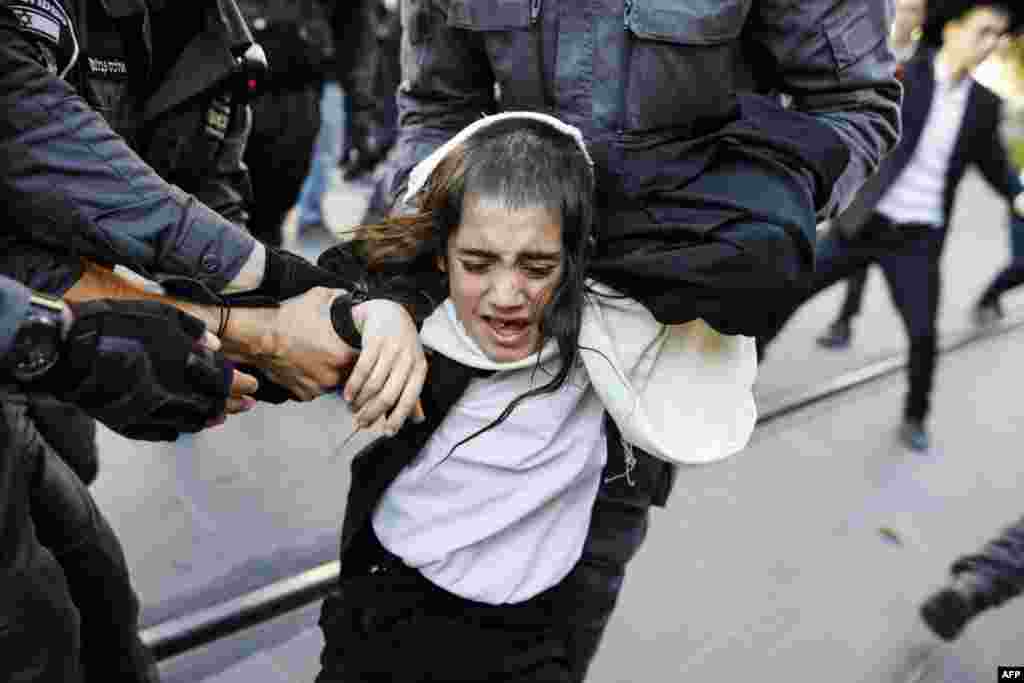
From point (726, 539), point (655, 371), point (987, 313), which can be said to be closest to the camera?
point (655, 371)

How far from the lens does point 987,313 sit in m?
5.66

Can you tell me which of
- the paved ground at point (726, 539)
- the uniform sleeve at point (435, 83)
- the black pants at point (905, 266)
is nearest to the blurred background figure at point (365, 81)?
the paved ground at point (726, 539)

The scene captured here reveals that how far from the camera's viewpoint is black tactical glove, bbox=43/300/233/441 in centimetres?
101

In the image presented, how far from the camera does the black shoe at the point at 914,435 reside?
3.77m

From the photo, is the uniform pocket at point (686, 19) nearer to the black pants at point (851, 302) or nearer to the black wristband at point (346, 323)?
the black wristband at point (346, 323)

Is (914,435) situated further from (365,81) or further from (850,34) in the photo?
(365,81)

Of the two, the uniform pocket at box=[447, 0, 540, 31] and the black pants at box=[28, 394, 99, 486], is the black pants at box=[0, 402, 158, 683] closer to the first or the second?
the black pants at box=[28, 394, 99, 486]

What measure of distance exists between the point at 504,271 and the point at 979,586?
73.6 inches

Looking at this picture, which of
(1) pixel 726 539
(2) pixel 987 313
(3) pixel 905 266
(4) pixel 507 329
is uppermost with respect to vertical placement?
(4) pixel 507 329

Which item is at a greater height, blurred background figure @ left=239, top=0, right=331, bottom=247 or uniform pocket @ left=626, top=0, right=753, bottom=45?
uniform pocket @ left=626, top=0, right=753, bottom=45

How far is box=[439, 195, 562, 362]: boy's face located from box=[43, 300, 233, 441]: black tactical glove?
393mm

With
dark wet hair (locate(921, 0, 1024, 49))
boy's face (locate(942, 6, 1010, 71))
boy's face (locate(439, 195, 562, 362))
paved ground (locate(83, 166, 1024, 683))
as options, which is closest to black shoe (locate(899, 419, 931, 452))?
paved ground (locate(83, 166, 1024, 683))

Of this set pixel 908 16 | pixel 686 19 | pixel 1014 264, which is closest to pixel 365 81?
pixel 908 16

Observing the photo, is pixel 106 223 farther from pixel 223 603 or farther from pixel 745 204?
pixel 223 603
